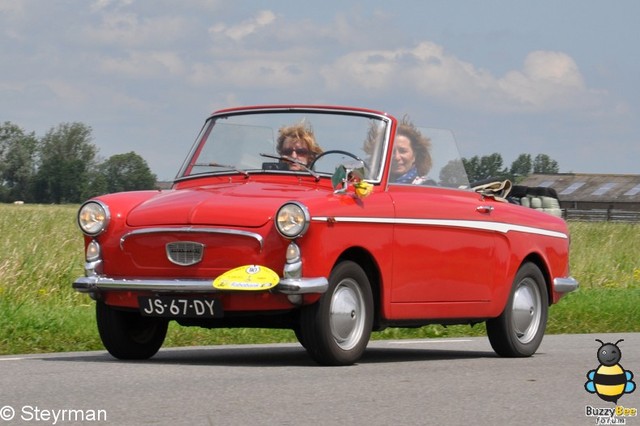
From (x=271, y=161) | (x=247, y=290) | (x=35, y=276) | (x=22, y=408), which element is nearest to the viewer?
(x=22, y=408)

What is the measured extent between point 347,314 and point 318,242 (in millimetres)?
547

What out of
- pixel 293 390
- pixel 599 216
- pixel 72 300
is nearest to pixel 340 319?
pixel 293 390

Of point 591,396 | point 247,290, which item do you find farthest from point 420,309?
point 591,396

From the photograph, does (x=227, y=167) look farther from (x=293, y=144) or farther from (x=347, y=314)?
(x=347, y=314)

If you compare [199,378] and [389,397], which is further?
[199,378]

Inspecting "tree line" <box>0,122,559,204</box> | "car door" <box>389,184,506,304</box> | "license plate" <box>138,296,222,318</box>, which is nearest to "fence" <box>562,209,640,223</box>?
"tree line" <box>0,122,559,204</box>

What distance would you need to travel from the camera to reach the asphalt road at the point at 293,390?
20.2 ft

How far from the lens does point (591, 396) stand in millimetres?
7293

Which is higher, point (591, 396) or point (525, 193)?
point (525, 193)

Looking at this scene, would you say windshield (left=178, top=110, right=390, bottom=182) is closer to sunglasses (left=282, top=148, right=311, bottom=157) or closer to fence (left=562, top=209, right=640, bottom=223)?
sunglasses (left=282, top=148, right=311, bottom=157)

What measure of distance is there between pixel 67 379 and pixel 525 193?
543cm

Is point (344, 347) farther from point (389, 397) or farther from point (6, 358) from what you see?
point (6, 358)

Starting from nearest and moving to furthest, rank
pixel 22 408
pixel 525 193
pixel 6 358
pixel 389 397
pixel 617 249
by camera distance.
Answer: pixel 22 408
pixel 389 397
pixel 6 358
pixel 525 193
pixel 617 249

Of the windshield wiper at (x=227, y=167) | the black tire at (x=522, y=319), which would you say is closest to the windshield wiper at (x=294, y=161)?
the windshield wiper at (x=227, y=167)
